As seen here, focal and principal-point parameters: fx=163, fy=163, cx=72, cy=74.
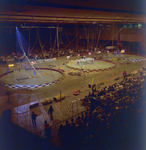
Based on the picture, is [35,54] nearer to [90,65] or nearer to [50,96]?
[90,65]

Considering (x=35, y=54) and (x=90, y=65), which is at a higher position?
(x=35, y=54)

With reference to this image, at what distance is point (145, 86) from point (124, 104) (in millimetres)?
1726

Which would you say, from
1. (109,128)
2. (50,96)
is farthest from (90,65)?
(109,128)

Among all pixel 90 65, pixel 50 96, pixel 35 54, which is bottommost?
pixel 50 96

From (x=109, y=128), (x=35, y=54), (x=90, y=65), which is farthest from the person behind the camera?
(x=35, y=54)

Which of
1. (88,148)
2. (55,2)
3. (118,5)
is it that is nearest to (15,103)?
(88,148)

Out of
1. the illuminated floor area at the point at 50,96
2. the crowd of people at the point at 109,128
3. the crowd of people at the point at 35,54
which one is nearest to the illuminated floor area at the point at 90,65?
the illuminated floor area at the point at 50,96

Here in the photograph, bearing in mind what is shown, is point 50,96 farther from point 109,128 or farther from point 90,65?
point 90,65

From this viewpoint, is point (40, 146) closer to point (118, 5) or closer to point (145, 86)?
point (118, 5)

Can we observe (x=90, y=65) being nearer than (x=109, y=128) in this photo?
No

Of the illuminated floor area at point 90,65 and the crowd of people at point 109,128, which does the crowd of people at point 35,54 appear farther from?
the crowd of people at point 109,128

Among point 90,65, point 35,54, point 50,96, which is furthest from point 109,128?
point 35,54

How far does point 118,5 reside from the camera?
3971mm

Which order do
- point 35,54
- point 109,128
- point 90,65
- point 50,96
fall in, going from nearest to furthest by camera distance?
point 109,128
point 50,96
point 90,65
point 35,54
